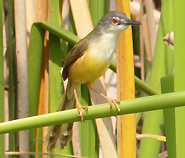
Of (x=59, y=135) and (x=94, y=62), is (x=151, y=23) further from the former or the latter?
(x=59, y=135)

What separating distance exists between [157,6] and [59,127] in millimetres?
1389

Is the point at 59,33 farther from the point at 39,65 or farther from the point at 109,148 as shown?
the point at 109,148

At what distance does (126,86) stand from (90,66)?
0.77ft

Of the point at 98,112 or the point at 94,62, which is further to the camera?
the point at 94,62

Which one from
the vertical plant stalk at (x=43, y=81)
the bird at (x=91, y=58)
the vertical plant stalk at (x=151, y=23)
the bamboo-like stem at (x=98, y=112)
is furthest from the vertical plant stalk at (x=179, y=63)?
the vertical plant stalk at (x=151, y=23)

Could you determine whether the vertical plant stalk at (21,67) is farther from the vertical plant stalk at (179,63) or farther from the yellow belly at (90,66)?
the vertical plant stalk at (179,63)

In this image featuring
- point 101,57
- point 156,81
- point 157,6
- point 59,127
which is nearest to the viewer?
point 101,57

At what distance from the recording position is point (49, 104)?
4.59 ft

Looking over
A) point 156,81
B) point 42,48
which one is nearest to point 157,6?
point 156,81

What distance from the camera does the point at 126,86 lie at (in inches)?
39.9

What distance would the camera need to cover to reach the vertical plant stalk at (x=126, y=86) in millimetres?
1006

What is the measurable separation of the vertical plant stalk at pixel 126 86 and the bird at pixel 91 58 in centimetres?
16

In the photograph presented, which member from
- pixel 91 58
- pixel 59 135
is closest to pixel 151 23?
pixel 91 58

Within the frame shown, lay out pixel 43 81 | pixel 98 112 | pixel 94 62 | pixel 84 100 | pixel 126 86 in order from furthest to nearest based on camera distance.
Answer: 1. pixel 43 81
2. pixel 84 100
3. pixel 94 62
4. pixel 126 86
5. pixel 98 112
